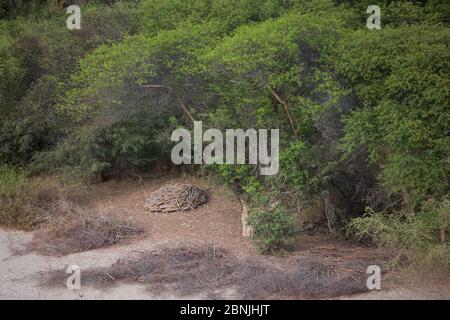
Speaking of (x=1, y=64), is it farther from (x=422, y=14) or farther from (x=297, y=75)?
(x=422, y=14)

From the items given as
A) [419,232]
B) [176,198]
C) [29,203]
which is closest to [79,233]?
[29,203]

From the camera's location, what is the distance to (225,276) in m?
8.95

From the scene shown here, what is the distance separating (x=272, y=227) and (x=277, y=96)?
2.28 meters

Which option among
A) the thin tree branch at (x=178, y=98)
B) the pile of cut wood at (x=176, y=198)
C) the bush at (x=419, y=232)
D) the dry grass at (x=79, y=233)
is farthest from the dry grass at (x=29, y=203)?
the bush at (x=419, y=232)

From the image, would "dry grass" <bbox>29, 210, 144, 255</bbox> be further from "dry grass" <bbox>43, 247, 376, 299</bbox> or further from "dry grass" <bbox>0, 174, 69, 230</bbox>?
"dry grass" <bbox>43, 247, 376, 299</bbox>

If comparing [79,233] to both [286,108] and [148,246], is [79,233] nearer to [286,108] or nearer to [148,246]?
[148,246]

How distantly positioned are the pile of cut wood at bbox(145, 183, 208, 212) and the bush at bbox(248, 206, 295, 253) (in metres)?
2.74

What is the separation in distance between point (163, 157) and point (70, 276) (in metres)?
6.50

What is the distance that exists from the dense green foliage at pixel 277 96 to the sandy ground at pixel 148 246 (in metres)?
0.64

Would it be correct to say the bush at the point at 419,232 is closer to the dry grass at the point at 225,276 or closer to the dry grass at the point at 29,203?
the dry grass at the point at 225,276

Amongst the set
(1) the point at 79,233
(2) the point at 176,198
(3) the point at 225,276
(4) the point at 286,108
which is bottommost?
(3) the point at 225,276

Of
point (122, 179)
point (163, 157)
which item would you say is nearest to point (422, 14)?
point (163, 157)

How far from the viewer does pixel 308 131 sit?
1076 centimetres

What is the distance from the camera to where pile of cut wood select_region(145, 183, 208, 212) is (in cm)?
1259
